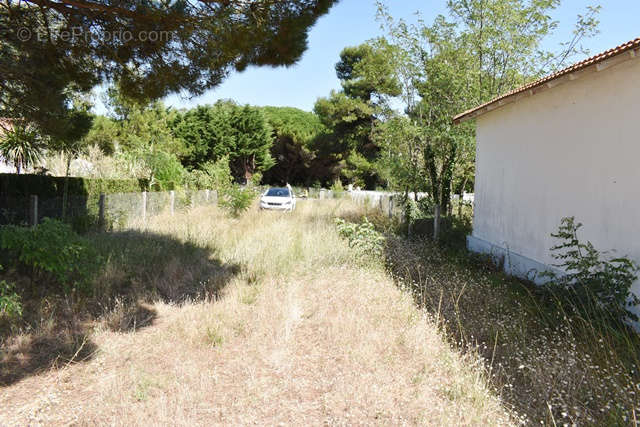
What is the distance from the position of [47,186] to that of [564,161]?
10.8 metres

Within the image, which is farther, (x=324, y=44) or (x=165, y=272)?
(x=165, y=272)

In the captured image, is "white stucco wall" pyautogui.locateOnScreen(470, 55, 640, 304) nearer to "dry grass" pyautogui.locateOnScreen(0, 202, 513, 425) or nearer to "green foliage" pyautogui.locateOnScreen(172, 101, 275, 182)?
"dry grass" pyautogui.locateOnScreen(0, 202, 513, 425)

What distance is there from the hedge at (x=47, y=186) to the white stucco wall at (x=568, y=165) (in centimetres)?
986

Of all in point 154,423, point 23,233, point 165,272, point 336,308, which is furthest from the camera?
point 165,272

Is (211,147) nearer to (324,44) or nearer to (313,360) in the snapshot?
(324,44)

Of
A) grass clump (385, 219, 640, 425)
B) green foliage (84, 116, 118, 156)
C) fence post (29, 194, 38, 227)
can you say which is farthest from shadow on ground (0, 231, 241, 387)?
green foliage (84, 116, 118, 156)

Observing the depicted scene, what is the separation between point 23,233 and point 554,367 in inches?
241

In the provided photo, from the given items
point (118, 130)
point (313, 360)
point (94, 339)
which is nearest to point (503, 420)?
point (313, 360)

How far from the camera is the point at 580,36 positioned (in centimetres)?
1056

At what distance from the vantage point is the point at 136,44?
6207 millimetres

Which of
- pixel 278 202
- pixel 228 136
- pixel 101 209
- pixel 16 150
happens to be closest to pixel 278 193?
pixel 278 202

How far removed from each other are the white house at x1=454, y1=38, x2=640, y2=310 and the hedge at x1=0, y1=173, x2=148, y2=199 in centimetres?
984

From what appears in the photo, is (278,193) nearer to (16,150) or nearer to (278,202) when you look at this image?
(278,202)

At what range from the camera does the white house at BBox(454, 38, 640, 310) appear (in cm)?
485
